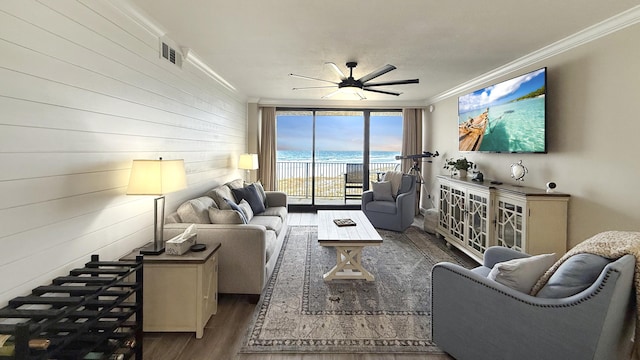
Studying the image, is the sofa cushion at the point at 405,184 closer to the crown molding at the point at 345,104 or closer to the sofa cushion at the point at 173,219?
the crown molding at the point at 345,104

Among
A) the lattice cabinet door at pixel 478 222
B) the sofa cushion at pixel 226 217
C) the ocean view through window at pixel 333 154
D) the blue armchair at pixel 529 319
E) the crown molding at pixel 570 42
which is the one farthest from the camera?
the ocean view through window at pixel 333 154

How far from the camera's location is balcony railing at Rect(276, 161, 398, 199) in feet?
27.9

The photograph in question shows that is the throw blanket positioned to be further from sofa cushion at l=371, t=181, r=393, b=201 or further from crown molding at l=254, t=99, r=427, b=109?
crown molding at l=254, t=99, r=427, b=109

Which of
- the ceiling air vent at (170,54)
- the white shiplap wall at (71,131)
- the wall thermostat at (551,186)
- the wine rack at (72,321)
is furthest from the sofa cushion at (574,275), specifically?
the ceiling air vent at (170,54)

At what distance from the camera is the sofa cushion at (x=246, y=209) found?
390 centimetres

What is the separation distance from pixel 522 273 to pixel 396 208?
3.45 metres

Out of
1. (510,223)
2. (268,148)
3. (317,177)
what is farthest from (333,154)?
(510,223)

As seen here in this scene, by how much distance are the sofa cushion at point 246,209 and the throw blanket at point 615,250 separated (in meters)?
3.09

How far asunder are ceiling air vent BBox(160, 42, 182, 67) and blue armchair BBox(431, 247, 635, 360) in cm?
308

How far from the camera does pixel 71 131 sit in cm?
182

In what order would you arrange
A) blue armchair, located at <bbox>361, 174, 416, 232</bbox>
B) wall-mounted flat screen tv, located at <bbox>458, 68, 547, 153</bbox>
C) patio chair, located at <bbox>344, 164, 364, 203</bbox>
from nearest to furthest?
wall-mounted flat screen tv, located at <bbox>458, 68, 547, 153</bbox>
blue armchair, located at <bbox>361, 174, 416, 232</bbox>
patio chair, located at <bbox>344, 164, 364, 203</bbox>

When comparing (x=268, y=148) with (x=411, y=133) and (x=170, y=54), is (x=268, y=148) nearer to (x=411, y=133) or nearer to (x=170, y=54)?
(x=411, y=133)

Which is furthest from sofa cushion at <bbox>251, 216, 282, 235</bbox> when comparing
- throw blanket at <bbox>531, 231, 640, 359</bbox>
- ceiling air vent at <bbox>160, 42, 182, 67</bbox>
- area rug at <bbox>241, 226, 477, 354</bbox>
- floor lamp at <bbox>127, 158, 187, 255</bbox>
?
throw blanket at <bbox>531, 231, 640, 359</bbox>

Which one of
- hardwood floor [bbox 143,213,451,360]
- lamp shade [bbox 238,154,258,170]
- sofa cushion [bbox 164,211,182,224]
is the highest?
lamp shade [bbox 238,154,258,170]
